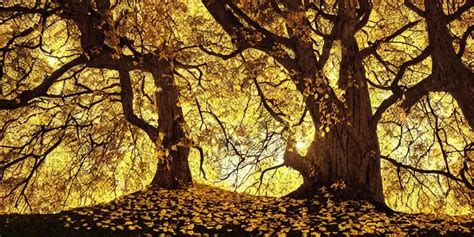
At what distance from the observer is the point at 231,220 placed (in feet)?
32.1

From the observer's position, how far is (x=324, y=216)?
392 inches

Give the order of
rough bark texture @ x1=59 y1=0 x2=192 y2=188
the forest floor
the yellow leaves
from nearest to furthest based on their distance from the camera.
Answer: the forest floor, the yellow leaves, rough bark texture @ x1=59 y1=0 x2=192 y2=188

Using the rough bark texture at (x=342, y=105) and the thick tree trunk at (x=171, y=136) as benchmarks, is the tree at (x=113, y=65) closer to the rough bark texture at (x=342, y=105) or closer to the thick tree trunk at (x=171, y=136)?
the thick tree trunk at (x=171, y=136)

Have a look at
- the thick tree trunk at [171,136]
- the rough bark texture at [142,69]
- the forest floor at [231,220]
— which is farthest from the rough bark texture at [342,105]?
the thick tree trunk at [171,136]

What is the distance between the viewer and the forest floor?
8844 mm

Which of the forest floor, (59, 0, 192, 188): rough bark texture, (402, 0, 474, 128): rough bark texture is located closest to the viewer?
the forest floor

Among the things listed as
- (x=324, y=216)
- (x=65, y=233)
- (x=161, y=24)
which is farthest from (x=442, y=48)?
(x=65, y=233)

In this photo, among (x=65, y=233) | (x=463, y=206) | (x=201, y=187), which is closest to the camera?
(x=65, y=233)

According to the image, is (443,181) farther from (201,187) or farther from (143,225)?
(143,225)

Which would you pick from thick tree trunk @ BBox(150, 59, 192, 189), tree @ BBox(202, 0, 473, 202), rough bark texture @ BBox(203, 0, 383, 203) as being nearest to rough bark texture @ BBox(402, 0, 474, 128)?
tree @ BBox(202, 0, 473, 202)

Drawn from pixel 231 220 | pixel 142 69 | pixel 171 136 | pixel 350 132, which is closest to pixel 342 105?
pixel 350 132

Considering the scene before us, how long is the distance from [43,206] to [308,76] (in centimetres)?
1053

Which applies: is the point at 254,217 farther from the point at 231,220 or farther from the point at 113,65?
the point at 113,65

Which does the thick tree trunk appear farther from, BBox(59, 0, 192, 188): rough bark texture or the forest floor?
the forest floor
